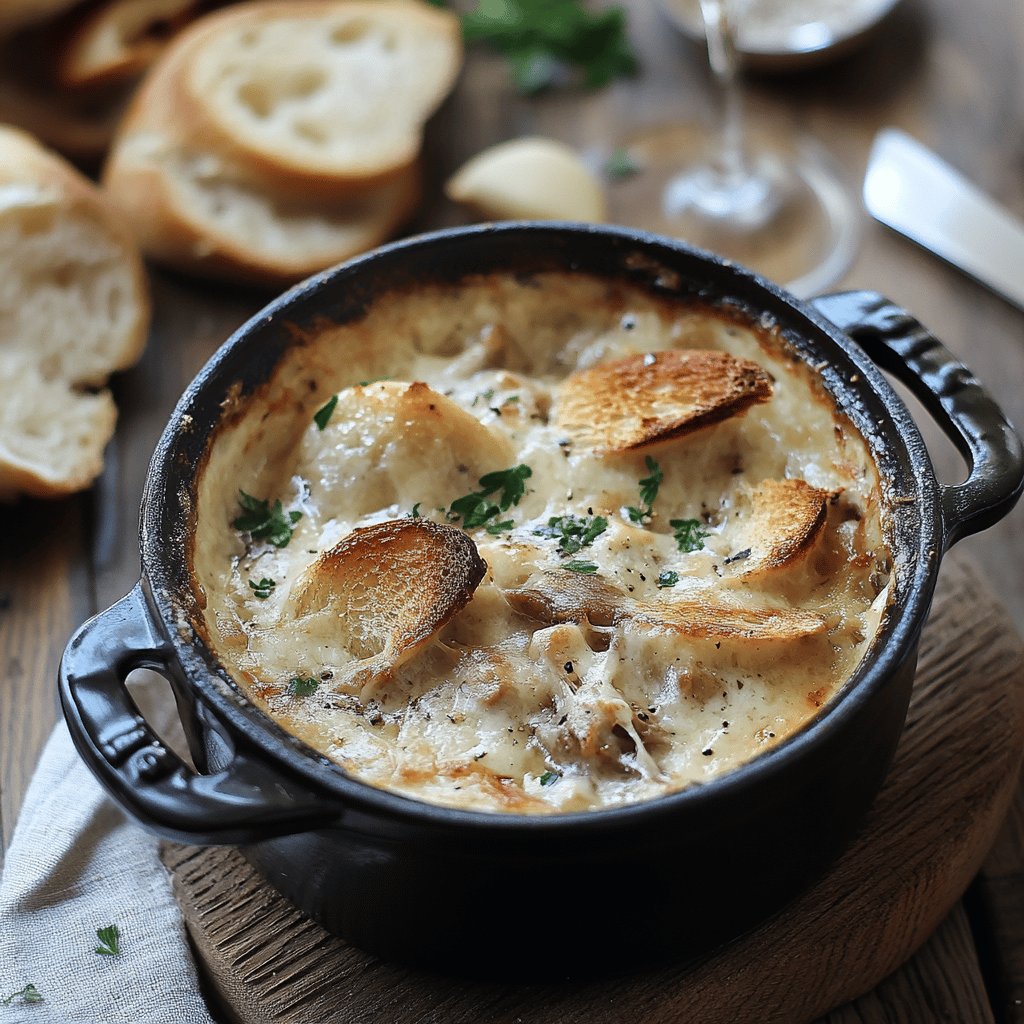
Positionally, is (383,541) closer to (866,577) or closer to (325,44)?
(866,577)

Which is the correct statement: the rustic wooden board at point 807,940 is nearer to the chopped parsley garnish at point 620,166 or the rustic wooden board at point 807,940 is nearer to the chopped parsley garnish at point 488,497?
the chopped parsley garnish at point 488,497

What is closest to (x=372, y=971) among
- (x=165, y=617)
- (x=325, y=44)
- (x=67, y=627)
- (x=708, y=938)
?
(x=708, y=938)

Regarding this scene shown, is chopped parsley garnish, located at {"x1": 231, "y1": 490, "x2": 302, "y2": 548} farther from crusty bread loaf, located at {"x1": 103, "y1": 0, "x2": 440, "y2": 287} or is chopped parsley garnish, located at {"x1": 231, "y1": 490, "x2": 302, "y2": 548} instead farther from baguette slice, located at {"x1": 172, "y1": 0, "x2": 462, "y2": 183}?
baguette slice, located at {"x1": 172, "y1": 0, "x2": 462, "y2": 183}

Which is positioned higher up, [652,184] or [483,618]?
[483,618]

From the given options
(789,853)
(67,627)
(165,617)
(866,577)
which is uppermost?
(165,617)

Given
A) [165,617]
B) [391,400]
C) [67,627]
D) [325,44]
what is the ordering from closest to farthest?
[165,617] < [391,400] < [67,627] < [325,44]

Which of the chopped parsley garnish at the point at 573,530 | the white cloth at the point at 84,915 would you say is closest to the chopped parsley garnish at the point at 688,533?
the chopped parsley garnish at the point at 573,530

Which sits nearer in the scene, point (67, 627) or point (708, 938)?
point (708, 938)
